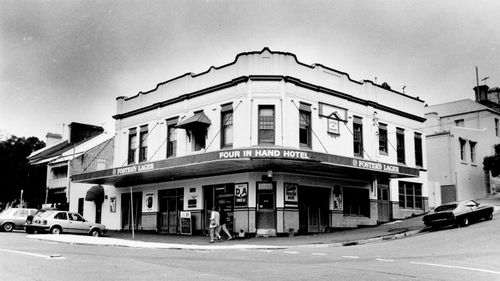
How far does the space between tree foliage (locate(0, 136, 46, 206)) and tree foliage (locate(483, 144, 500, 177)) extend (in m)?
35.5

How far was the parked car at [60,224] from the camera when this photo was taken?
86.6 ft

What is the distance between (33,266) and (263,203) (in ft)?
46.4

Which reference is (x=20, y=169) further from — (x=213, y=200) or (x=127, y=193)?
(x=213, y=200)

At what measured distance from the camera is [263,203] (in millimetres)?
24172

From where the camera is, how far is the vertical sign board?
26.8 m

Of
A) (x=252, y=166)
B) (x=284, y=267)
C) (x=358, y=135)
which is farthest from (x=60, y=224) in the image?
(x=284, y=267)

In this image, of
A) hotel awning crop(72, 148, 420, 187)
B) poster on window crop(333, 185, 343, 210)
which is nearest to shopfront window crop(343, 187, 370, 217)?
poster on window crop(333, 185, 343, 210)

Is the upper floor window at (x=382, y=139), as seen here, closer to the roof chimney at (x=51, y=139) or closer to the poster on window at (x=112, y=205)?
the poster on window at (x=112, y=205)

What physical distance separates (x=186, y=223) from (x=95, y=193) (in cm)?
938

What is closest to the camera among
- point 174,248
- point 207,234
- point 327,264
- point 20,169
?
point 327,264

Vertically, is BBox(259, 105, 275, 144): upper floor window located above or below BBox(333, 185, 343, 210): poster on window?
above

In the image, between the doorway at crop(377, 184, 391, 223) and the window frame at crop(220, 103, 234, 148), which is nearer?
the window frame at crop(220, 103, 234, 148)

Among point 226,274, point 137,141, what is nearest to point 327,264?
point 226,274

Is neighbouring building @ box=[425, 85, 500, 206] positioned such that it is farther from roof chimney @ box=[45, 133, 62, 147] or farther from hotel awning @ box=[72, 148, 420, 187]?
roof chimney @ box=[45, 133, 62, 147]
